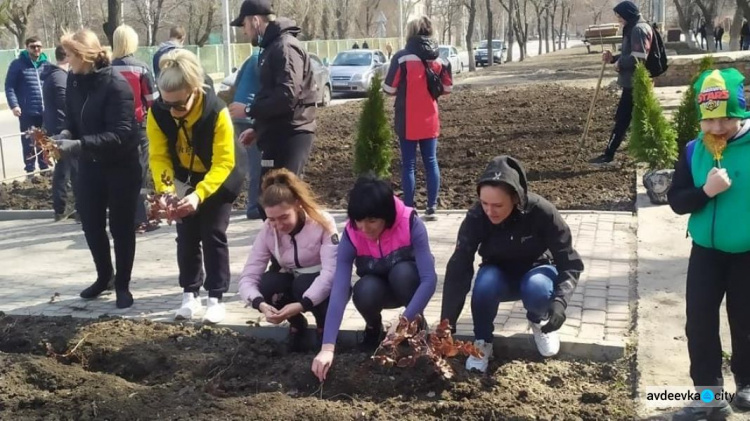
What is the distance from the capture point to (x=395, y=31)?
8600 cm

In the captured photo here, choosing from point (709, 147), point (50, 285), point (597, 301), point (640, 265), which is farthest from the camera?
point (50, 285)

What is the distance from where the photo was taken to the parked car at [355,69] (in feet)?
84.4

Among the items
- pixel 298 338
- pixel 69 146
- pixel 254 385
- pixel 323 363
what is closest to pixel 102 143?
pixel 69 146

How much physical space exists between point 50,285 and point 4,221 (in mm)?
3223

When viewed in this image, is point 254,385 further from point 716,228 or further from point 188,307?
point 716,228

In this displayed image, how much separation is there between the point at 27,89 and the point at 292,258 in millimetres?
8243

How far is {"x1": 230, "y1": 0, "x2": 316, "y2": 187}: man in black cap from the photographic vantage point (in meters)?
5.64

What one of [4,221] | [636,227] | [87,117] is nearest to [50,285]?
[87,117]

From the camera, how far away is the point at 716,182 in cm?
332

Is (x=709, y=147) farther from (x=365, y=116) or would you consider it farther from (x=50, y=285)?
(x=365, y=116)

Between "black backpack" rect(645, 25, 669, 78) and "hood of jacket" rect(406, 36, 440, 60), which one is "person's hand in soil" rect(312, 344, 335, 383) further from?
"black backpack" rect(645, 25, 669, 78)

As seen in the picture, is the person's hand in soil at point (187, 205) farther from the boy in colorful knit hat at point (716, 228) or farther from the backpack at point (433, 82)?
the backpack at point (433, 82)

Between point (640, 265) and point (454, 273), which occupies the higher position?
point (454, 273)

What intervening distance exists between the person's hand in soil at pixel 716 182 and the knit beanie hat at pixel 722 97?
0.23 metres
